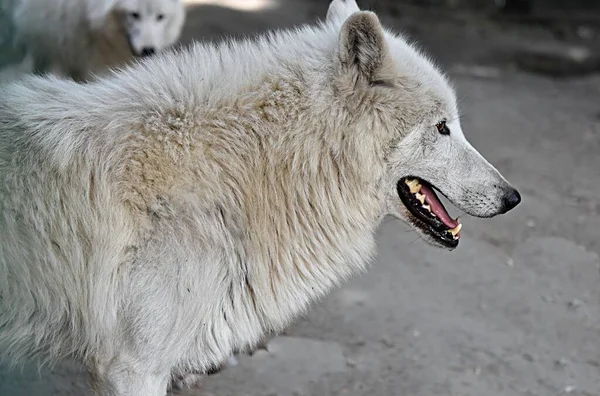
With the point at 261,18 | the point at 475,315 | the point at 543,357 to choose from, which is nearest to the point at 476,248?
the point at 475,315

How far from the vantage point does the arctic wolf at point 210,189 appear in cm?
292

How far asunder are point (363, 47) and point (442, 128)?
0.50m

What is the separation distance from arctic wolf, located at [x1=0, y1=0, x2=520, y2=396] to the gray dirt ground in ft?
3.53

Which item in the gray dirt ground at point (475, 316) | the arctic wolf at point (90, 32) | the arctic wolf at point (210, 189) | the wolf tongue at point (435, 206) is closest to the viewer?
the arctic wolf at point (210, 189)

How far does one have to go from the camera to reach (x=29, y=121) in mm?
3004

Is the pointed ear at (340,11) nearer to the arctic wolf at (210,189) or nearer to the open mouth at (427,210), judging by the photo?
the arctic wolf at (210,189)

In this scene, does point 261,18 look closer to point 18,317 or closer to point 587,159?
point 587,159

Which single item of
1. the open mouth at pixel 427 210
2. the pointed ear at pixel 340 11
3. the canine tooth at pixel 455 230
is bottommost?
the canine tooth at pixel 455 230

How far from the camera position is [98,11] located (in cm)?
683

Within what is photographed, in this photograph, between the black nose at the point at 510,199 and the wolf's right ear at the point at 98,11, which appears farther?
the wolf's right ear at the point at 98,11

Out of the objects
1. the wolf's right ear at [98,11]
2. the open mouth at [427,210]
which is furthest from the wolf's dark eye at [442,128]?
the wolf's right ear at [98,11]

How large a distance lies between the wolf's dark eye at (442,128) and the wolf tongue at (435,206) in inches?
9.1

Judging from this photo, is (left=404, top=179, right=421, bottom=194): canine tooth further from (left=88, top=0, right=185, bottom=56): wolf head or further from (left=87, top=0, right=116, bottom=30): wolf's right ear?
(left=87, top=0, right=116, bottom=30): wolf's right ear

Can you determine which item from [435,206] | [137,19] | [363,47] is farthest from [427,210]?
[137,19]
